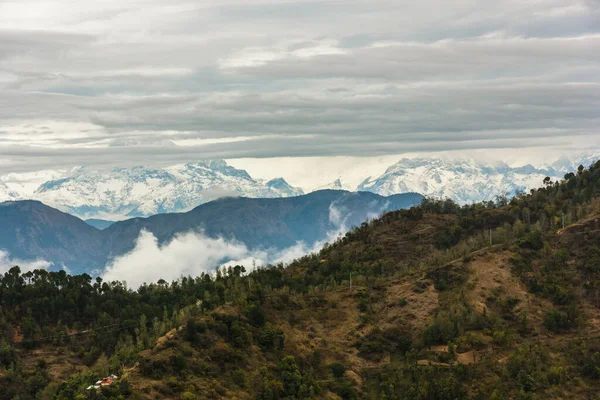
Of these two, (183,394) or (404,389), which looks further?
(404,389)

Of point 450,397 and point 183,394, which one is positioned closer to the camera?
point 183,394

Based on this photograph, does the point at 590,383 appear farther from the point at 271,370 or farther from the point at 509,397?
the point at 271,370

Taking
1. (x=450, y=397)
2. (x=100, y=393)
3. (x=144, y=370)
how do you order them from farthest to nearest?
(x=450, y=397), (x=144, y=370), (x=100, y=393)

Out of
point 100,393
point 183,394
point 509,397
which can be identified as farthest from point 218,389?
point 509,397

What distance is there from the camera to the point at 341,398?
197 metres

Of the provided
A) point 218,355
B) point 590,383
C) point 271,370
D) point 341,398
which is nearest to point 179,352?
point 218,355

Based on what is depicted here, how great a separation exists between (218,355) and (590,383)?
9624 centimetres

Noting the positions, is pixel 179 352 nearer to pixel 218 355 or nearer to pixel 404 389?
pixel 218 355

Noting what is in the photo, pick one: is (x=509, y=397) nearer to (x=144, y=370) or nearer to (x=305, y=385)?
(x=305, y=385)

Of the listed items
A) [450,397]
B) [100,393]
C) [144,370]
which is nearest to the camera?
[100,393]

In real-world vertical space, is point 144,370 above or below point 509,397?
above

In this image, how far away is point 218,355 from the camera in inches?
7712

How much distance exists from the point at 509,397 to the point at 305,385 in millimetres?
51168

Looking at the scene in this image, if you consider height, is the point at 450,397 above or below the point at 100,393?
below
